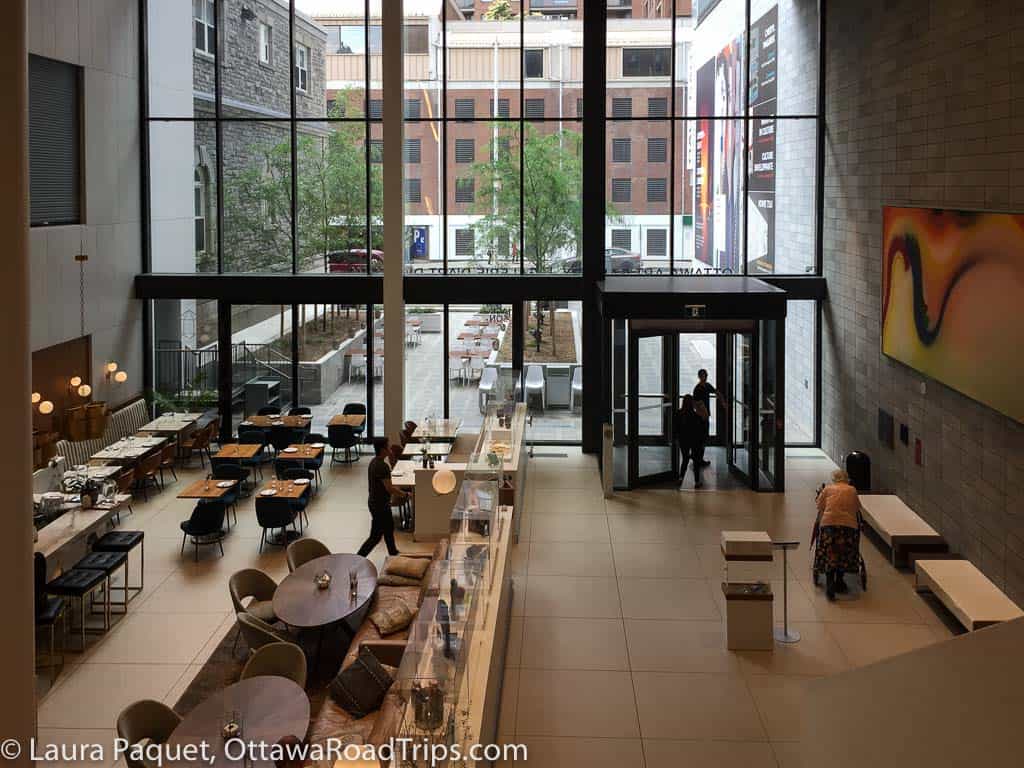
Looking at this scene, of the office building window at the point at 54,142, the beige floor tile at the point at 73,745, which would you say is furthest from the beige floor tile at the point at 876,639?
the office building window at the point at 54,142

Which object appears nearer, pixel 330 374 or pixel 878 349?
pixel 878 349

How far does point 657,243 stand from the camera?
1723 cm

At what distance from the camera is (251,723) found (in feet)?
22.8

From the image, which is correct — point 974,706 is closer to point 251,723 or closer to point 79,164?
point 251,723

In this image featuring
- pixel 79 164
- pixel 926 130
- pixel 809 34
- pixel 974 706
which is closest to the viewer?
pixel 974 706

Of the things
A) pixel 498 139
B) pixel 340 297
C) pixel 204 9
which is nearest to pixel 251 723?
pixel 340 297

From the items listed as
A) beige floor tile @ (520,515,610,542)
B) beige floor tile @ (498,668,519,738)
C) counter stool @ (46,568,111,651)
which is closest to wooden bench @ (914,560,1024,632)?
beige floor tile @ (520,515,610,542)

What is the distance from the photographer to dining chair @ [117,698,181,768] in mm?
7039

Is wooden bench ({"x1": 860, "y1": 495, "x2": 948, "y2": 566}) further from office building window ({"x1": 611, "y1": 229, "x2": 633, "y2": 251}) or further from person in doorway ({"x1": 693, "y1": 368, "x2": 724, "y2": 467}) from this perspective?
office building window ({"x1": 611, "y1": 229, "x2": 633, "y2": 251})

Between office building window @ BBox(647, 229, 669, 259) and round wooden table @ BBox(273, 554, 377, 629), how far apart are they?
29.0 feet

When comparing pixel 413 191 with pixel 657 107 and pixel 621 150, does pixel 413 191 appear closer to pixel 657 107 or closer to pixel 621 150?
pixel 621 150

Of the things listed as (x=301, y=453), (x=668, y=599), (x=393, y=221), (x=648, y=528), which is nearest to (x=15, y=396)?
(x=668, y=599)

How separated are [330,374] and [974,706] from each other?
15.4m

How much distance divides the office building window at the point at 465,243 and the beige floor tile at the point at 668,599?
7.70m
